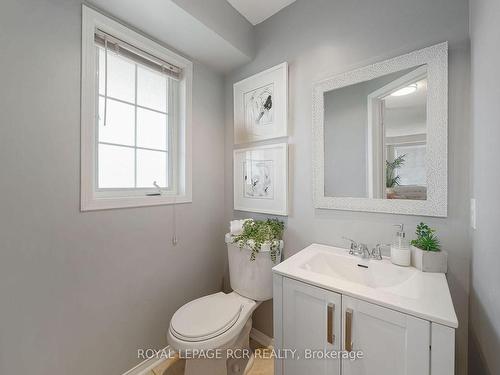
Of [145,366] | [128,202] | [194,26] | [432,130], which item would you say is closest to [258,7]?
Result: [194,26]

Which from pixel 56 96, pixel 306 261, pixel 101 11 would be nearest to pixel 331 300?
pixel 306 261

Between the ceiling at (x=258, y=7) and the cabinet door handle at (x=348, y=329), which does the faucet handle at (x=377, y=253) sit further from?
the ceiling at (x=258, y=7)

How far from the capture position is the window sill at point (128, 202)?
1.20 metres

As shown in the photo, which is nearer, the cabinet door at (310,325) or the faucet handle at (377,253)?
the cabinet door at (310,325)

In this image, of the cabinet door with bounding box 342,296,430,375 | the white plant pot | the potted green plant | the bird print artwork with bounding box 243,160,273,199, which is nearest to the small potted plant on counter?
the white plant pot

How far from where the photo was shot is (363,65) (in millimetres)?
1261

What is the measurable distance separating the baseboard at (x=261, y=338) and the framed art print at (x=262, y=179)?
3.17 ft

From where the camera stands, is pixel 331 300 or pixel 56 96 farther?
pixel 56 96

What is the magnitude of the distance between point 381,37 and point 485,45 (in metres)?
0.58

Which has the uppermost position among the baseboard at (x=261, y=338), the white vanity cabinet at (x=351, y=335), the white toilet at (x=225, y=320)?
the white vanity cabinet at (x=351, y=335)

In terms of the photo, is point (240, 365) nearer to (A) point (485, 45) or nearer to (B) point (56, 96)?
(B) point (56, 96)

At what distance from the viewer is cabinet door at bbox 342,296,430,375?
2.31 feet

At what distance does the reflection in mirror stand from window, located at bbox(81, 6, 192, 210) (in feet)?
3.49

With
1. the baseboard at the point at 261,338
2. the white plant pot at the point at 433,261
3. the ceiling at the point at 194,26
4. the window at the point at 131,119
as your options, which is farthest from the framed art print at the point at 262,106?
the baseboard at the point at 261,338
